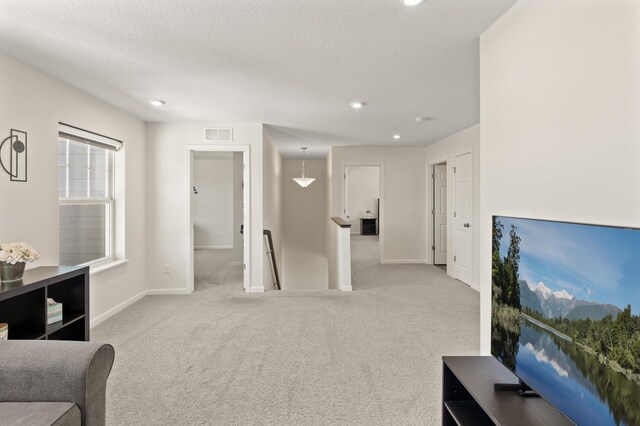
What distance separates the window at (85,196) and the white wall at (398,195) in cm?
407

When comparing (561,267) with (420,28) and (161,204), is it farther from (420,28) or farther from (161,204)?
(161,204)

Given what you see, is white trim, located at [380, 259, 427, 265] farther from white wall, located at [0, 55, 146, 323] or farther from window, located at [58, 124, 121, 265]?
window, located at [58, 124, 121, 265]

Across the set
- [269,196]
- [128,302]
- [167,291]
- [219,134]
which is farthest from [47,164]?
[269,196]

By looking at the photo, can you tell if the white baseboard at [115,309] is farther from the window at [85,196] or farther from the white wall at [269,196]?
the white wall at [269,196]

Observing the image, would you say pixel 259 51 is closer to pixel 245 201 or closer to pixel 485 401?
pixel 485 401

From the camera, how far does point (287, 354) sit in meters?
2.99

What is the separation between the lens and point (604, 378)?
1.11m

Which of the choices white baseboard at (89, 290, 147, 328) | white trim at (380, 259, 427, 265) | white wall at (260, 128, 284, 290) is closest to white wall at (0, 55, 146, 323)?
white baseboard at (89, 290, 147, 328)

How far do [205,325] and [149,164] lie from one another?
2568 mm

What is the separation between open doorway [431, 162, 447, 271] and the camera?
23.1ft

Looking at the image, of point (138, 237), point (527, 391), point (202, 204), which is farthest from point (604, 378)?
point (202, 204)

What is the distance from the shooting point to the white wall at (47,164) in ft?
9.06

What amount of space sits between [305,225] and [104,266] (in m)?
6.03

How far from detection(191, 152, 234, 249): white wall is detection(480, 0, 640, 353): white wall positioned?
8.60 m
